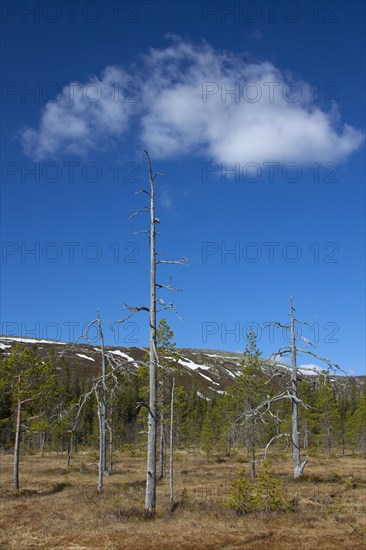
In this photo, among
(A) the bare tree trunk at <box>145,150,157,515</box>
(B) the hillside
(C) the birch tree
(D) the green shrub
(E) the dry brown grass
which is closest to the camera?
(E) the dry brown grass

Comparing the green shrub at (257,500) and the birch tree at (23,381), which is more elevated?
the birch tree at (23,381)

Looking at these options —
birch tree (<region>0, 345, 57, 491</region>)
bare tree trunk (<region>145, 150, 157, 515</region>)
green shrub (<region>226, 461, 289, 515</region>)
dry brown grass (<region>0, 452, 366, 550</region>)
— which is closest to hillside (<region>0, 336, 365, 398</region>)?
birch tree (<region>0, 345, 57, 491</region>)

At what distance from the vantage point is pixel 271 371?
22547 millimetres

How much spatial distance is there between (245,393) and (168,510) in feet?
60.2

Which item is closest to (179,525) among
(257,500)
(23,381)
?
(257,500)

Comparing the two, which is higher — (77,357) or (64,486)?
(77,357)

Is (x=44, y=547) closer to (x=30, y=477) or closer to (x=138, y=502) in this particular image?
(x=138, y=502)

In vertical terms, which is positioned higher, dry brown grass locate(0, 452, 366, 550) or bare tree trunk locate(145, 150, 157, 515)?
bare tree trunk locate(145, 150, 157, 515)

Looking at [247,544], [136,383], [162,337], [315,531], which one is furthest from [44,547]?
[136,383]

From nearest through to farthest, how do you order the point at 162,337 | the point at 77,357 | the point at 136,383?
1. the point at 162,337
2. the point at 136,383
3. the point at 77,357

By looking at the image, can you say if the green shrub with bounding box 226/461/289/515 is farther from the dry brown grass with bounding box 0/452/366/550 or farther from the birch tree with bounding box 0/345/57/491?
the birch tree with bounding box 0/345/57/491

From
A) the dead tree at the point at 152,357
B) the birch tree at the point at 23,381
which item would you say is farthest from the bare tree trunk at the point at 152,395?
the birch tree at the point at 23,381

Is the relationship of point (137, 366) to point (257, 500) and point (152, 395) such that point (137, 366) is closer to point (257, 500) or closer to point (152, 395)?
point (257, 500)

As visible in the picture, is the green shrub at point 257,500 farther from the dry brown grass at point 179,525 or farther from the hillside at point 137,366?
the hillside at point 137,366
